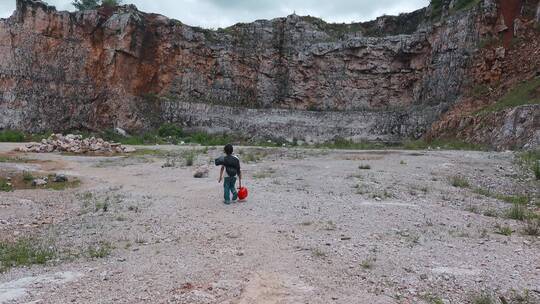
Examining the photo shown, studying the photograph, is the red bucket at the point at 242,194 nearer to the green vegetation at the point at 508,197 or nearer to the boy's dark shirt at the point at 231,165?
the boy's dark shirt at the point at 231,165

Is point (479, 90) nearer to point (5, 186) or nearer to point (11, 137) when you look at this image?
point (5, 186)

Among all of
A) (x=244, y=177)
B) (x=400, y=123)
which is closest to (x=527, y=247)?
(x=244, y=177)

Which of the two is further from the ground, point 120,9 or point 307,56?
point 120,9

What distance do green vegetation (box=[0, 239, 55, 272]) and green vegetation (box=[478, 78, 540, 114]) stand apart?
27.3 meters

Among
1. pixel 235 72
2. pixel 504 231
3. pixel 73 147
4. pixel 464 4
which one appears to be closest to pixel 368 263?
pixel 504 231

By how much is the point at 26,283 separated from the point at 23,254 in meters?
1.58

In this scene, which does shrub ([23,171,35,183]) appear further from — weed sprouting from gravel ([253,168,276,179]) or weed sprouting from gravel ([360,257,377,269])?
weed sprouting from gravel ([360,257,377,269])

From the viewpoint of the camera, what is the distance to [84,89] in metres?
43.8

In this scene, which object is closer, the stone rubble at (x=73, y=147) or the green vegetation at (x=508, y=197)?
the green vegetation at (x=508, y=197)

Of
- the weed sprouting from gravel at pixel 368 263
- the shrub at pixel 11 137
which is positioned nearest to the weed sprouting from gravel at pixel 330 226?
the weed sprouting from gravel at pixel 368 263

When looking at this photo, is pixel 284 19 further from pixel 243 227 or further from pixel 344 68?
pixel 243 227

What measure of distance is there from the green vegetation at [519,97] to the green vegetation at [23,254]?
2726 centimetres

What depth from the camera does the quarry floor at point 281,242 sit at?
5.81m

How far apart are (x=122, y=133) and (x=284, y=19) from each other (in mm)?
20532
